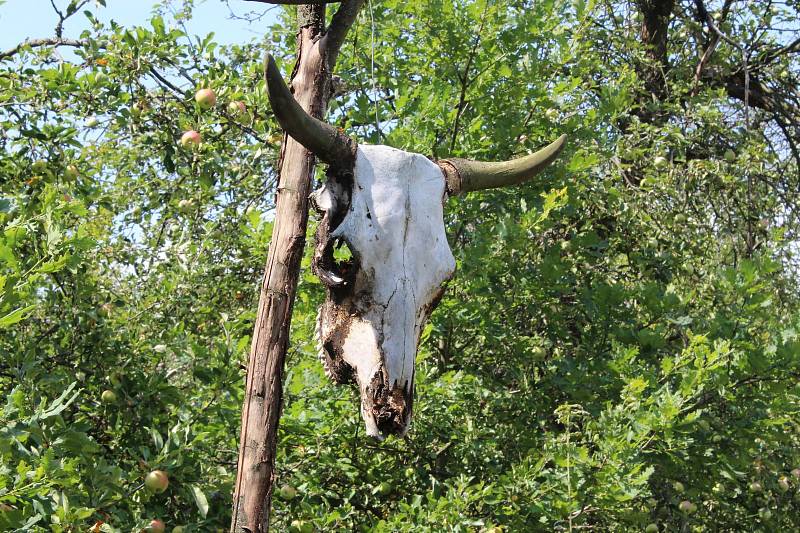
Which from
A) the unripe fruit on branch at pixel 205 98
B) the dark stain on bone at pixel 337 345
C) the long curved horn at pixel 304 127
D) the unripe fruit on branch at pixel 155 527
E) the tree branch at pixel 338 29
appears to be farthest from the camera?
the unripe fruit on branch at pixel 205 98

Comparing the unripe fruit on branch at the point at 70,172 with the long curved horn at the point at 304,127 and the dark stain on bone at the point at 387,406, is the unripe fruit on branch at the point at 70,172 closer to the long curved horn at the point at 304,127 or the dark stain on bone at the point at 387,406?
the long curved horn at the point at 304,127

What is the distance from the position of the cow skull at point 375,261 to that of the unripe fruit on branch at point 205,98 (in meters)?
2.08

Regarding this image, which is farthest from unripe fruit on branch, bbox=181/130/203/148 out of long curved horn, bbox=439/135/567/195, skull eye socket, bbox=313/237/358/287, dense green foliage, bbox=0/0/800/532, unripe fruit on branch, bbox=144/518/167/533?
skull eye socket, bbox=313/237/358/287

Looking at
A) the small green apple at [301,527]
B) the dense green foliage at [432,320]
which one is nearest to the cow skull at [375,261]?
Answer: the dense green foliage at [432,320]

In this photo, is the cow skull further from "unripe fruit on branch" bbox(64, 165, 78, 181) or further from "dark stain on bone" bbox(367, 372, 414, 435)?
"unripe fruit on branch" bbox(64, 165, 78, 181)

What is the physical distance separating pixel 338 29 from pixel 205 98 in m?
1.62

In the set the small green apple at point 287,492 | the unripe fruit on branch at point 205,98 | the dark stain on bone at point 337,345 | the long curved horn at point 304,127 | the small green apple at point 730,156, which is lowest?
the small green apple at point 287,492

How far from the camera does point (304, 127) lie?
215 cm

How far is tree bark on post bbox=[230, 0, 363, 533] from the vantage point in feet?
7.88

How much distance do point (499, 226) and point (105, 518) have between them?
2222mm

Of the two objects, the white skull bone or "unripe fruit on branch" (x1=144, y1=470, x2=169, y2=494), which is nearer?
the white skull bone

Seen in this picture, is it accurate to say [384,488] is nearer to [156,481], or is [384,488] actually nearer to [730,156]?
[156,481]

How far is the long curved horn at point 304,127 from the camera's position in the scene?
194 centimetres

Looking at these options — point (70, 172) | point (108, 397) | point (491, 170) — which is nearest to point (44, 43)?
point (70, 172)
